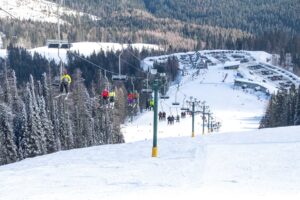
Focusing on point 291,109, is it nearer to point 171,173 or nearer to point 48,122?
point 48,122

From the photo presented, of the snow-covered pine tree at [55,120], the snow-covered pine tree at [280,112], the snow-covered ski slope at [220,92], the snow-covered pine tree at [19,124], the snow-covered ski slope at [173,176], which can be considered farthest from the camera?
the snow-covered ski slope at [220,92]

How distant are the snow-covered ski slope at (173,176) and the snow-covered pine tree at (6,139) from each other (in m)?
26.6

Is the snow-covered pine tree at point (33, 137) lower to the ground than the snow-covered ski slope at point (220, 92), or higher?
higher

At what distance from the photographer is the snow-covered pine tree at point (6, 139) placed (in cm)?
4332

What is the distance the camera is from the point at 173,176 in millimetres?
12656

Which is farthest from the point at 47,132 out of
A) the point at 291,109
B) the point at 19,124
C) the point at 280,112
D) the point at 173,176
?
the point at 173,176

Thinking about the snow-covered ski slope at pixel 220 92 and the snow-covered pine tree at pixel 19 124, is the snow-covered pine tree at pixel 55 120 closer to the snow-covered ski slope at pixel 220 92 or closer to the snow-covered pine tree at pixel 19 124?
the snow-covered pine tree at pixel 19 124

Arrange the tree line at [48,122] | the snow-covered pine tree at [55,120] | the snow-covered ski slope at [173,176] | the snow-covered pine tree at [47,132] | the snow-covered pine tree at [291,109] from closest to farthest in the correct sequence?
the snow-covered ski slope at [173,176] < the tree line at [48,122] < the snow-covered pine tree at [47,132] < the snow-covered pine tree at [55,120] < the snow-covered pine tree at [291,109]

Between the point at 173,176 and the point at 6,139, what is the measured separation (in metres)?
35.6

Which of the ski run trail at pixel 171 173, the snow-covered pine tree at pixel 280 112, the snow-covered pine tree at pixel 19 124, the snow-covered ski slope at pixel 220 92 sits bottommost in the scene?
the snow-covered ski slope at pixel 220 92

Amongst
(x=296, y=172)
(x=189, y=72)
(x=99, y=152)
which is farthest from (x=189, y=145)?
(x=189, y=72)

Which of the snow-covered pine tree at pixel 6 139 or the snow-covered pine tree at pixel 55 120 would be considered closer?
the snow-covered pine tree at pixel 6 139

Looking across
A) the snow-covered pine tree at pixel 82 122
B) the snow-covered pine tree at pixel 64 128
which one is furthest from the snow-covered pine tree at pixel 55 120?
the snow-covered pine tree at pixel 82 122

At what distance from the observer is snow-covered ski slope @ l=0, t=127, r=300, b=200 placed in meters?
10.4
